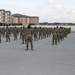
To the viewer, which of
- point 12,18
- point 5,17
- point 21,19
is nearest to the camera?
point 5,17

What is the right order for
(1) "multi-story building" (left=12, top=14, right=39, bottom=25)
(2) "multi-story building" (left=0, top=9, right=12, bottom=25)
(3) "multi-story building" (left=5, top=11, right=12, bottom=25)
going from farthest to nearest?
(1) "multi-story building" (left=12, top=14, right=39, bottom=25) → (3) "multi-story building" (left=5, top=11, right=12, bottom=25) → (2) "multi-story building" (left=0, top=9, right=12, bottom=25)

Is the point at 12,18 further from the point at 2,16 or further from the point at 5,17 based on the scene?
the point at 2,16

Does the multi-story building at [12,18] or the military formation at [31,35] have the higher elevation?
the multi-story building at [12,18]

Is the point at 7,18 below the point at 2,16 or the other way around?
below

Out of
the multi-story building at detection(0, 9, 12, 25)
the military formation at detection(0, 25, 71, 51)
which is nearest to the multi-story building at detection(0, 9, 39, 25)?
the multi-story building at detection(0, 9, 12, 25)

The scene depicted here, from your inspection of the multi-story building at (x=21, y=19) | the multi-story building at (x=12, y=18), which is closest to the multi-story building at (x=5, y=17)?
the multi-story building at (x=12, y=18)

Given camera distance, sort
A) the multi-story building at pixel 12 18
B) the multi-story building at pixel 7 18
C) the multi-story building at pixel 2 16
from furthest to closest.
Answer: the multi-story building at pixel 7 18, the multi-story building at pixel 12 18, the multi-story building at pixel 2 16

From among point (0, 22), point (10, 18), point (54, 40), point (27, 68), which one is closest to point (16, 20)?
point (10, 18)

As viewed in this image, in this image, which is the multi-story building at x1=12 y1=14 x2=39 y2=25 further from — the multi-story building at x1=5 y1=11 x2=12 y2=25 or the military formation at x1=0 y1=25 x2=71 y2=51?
the military formation at x1=0 y1=25 x2=71 y2=51

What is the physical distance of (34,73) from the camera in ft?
26.3

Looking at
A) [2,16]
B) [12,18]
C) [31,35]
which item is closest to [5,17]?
[2,16]

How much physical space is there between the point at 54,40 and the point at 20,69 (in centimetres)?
1455

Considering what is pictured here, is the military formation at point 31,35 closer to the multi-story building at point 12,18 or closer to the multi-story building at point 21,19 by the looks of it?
the multi-story building at point 12,18

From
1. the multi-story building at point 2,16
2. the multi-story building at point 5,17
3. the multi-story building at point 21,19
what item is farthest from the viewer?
the multi-story building at point 21,19
